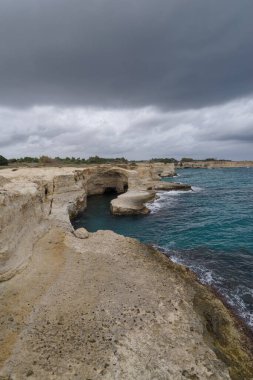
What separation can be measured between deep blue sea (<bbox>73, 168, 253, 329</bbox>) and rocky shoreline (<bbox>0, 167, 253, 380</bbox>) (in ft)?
7.22

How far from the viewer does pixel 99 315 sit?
38.4 ft

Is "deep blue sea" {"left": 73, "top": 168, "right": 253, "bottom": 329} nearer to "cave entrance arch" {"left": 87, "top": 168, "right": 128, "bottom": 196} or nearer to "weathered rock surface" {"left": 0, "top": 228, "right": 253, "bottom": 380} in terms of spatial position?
"weathered rock surface" {"left": 0, "top": 228, "right": 253, "bottom": 380}

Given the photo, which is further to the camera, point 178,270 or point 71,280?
point 178,270

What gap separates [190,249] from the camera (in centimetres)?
2402

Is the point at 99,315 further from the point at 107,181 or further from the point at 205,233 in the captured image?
the point at 107,181

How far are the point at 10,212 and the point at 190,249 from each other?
14767 millimetres

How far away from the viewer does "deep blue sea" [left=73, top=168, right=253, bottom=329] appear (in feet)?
59.2

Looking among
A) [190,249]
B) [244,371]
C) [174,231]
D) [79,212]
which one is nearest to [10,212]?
[244,371]

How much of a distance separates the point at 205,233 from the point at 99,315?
735 inches

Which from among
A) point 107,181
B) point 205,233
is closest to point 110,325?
point 205,233

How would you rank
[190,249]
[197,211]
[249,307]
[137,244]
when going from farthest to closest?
[197,211], [190,249], [137,244], [249,307]

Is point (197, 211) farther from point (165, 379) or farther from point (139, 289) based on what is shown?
point (165, 379)

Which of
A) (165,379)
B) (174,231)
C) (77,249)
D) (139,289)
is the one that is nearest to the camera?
(165,379)

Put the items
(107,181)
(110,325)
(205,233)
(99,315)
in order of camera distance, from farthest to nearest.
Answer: (107,181) → (205,233) → (99,315) → (110,325)
